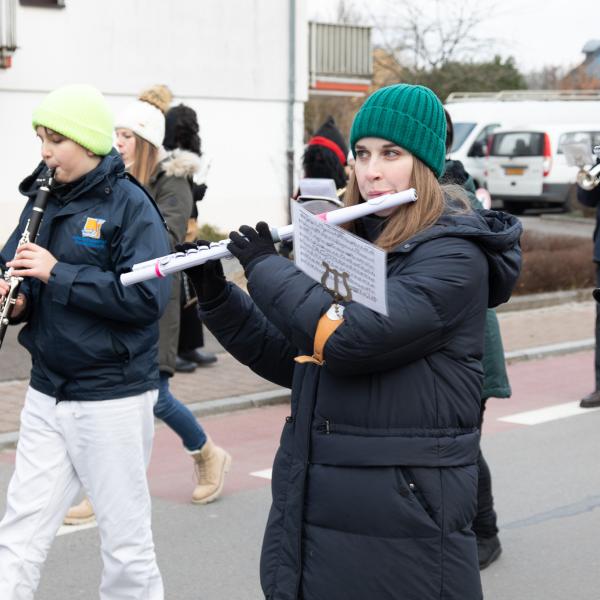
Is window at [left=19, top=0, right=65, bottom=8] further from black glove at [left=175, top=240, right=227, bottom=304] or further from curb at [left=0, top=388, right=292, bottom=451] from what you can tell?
black glove at [left=175, top=240, right=227, bottom=304]

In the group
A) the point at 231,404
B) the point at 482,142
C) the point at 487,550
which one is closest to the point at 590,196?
the point at 231,404

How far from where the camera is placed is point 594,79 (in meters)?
50.0

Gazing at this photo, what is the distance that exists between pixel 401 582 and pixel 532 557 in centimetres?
290

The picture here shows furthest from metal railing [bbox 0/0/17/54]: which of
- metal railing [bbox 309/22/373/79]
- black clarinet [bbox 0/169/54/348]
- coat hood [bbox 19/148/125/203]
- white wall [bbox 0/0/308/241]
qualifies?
black clarinet [bbox 0/169/54/348]

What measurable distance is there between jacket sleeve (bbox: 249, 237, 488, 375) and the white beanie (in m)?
2.95

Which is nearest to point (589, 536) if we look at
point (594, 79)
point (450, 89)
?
point (450, 89)

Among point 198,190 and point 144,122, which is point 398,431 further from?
point 198,190

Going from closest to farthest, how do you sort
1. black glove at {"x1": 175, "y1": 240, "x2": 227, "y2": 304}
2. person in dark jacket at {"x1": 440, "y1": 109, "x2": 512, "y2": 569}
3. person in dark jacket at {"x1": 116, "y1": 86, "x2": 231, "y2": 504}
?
black glove at {"x1": 175, "y1": 240, "x2": 227, "y2": 304} → person in dark jacket at {"x1": 440, "y1": 109, "x2": 512, "y2": 569} → person in dark jacket at {"x1": 116, "y1": 86, "x2": 231, "y2": 504}

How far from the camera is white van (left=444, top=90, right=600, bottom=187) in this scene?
27.6 m

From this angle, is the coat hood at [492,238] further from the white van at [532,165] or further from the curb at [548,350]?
the white van at [532,165]

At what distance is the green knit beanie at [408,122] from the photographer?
285 centimetres

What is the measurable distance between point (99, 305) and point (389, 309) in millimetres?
1476

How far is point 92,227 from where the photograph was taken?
3.93m

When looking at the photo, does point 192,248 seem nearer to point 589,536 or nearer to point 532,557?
point 532,557
